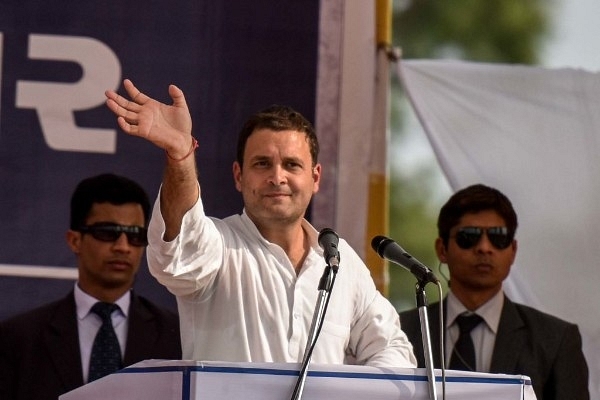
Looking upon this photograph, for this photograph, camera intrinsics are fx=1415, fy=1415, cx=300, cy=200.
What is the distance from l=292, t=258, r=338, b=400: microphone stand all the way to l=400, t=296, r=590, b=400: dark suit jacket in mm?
1838

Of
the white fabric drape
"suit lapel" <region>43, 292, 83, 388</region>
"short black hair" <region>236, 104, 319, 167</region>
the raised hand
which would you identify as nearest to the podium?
the raised hand

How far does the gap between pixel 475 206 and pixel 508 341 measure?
60cm

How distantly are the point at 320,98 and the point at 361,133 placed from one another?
25 centimetres

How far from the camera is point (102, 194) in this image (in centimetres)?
592

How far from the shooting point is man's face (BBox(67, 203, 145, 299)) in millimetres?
5891

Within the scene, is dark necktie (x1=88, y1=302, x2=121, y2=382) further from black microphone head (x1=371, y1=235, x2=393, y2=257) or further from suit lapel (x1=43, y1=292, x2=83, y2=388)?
black microphone head (x1=371, y1=235, x2=393, y2=257)

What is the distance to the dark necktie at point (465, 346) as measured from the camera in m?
5.82

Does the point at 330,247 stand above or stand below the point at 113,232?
below

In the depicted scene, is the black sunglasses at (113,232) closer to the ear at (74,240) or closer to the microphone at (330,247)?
the ear at (74,240)

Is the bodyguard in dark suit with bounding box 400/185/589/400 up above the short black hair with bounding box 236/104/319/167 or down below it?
below

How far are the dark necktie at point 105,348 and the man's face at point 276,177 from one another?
4.59ft

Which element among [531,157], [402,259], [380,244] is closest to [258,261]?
[380,244]

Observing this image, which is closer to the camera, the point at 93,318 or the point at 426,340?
the point at 426,340

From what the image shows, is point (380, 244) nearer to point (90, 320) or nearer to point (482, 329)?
point (482, 329)
